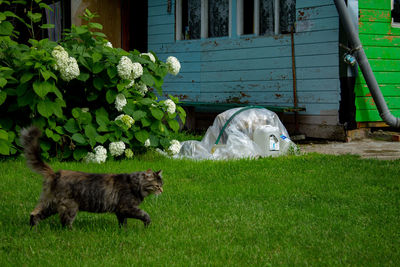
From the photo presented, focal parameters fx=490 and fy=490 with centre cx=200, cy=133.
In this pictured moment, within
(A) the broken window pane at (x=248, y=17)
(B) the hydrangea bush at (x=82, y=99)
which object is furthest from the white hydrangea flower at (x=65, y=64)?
(A) the broken window pane at (x=248, y=17)

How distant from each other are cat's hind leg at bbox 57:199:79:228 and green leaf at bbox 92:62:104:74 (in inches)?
113

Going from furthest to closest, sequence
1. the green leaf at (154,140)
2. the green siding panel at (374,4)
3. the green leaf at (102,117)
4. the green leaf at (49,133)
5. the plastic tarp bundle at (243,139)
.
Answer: the green siding panel at (374,4)
the plastic tarp bundle at (243,139)
the green leaf at (154,140)
the green leaf at (102,117)
the green leaf at (49,133)

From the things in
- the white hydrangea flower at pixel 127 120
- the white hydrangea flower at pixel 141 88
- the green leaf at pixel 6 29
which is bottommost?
the white hydrangea flower at pixel 127 120

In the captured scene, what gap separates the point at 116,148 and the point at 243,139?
6.65 feet

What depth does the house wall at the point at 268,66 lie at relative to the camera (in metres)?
8.56

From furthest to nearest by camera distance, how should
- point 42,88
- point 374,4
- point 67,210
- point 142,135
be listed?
point 374,4
point 142,135
point 42,88
point 67,210

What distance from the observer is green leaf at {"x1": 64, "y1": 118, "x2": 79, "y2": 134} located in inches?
238

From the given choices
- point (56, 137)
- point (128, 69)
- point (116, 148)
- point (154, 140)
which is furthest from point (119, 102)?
point (56, 137)

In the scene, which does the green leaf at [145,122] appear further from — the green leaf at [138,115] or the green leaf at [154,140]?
the green leaf at [154,140]

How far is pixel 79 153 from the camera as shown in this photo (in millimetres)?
6086

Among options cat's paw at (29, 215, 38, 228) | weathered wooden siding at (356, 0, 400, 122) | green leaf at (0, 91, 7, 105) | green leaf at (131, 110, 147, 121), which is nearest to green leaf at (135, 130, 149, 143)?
green leaf at (131, 110, 147, 121)

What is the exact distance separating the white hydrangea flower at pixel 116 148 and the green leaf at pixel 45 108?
2.72ft

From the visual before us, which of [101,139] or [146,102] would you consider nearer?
[101,139]

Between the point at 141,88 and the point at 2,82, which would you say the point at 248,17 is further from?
the point at 2,82
